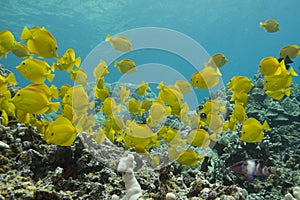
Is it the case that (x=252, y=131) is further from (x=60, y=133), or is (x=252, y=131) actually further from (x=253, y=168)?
(x=60, y=133)

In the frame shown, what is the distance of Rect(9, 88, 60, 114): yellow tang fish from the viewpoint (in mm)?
2834

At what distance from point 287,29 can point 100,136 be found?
226 ft

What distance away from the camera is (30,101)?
9.44ft

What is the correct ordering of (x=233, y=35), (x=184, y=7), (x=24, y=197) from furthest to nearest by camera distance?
(x=233, y=35) → (x=184, y=7) → (x=24, y=197)

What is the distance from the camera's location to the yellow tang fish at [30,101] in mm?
2834

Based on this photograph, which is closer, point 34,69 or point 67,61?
point 34,69

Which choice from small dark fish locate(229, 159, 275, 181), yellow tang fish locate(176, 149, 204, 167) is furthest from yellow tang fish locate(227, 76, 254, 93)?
yellow tang fish locate(176, 149, 204, 167)

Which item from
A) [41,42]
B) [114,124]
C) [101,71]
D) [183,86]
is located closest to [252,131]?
[183,86]

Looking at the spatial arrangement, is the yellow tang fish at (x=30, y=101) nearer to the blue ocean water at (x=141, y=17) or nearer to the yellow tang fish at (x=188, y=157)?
the yellow tang fish at (x=188, y=157)

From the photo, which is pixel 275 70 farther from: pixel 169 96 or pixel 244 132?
pixel 169 96

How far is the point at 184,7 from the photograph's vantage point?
37844 mm

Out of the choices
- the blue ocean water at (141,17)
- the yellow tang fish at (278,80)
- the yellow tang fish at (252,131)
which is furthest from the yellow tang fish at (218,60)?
the blue ocean water at (141,17)

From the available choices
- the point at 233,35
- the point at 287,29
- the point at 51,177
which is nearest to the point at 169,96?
the point at 51,177

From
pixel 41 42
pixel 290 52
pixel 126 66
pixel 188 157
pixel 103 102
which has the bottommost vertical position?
pixel 188 157
